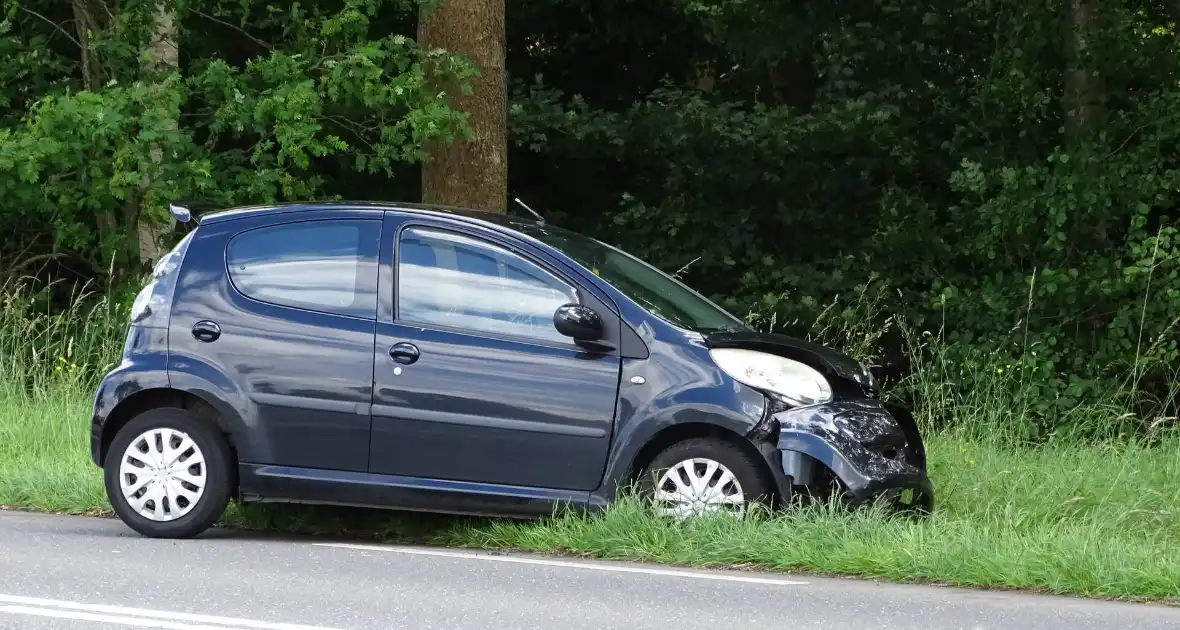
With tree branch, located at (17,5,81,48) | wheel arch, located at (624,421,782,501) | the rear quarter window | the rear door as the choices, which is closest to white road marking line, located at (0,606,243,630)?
the rear door

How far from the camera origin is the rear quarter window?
8719mm

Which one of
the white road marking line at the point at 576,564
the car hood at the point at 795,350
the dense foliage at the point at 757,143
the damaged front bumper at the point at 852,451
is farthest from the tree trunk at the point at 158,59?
the damaged front bumper at the point at 852,451

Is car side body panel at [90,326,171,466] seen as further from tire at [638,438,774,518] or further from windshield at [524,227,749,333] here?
tire at [638,438,774,518]

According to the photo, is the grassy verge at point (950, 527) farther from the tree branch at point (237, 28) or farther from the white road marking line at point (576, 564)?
the tree branch at point (237, 28)

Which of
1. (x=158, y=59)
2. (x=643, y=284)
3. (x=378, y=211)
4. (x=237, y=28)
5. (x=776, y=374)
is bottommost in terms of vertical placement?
(x=776, y=374)

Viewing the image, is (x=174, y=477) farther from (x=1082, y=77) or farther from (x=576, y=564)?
(x=1082, y=77)

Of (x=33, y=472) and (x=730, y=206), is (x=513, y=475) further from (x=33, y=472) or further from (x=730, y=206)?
(x=730, y=206)

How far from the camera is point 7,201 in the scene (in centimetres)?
1545

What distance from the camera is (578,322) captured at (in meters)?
8.23

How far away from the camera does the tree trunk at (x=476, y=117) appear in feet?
46.3

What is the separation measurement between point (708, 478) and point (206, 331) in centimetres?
271

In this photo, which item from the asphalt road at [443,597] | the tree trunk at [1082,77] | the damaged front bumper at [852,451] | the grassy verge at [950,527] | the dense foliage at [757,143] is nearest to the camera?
the asphalt road at [443,597]

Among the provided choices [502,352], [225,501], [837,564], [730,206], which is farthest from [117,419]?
[730,206]

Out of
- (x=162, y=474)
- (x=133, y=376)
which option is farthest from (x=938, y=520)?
(x=133, y=376)
